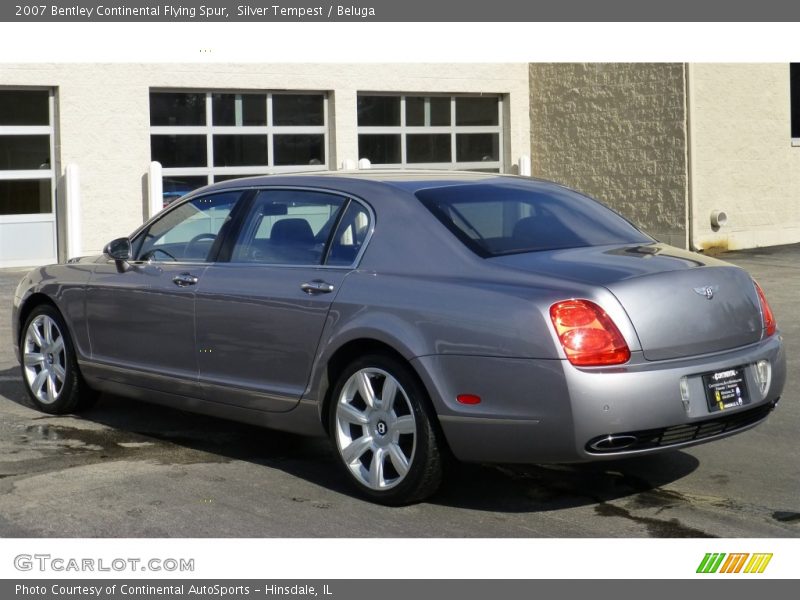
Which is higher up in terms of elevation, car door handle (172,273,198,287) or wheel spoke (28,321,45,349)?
car door handle (172,273,198,287)

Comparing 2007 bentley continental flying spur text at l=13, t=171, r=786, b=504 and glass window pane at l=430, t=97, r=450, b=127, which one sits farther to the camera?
glass window pane at l=430, t=97, r=450, b=127

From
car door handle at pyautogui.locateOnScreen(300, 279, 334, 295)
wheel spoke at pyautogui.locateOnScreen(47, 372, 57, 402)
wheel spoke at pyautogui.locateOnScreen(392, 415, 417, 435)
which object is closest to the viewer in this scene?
wheel spoke at pyautogui.locateOnScreen(392, 415, 417, 435)

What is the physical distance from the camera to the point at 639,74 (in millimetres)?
19250

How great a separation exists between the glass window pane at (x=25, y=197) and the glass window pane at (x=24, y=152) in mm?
220

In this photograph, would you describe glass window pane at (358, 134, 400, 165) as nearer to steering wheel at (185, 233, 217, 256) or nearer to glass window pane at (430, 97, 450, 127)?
glass window pane at (430, 97, 450, 127)

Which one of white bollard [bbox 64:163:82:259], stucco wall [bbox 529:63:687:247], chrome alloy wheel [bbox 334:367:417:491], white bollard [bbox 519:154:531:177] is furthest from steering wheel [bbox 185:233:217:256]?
white bollard [bbox 519:154:531:177]

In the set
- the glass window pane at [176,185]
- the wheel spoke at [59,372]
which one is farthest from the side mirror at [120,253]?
the glass window pane at [176,185]

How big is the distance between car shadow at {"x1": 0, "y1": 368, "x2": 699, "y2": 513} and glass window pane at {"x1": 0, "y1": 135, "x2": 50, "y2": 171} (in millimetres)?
9788

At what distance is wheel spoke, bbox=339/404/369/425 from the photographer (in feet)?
19.5

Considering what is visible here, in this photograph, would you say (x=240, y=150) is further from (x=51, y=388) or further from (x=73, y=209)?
(x=51, y=388)

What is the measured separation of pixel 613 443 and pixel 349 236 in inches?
67.8

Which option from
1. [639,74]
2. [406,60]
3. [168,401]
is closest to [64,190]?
[406,60]

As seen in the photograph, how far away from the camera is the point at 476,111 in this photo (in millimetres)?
21859

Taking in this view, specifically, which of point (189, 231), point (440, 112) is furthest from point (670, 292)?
point (440, 112)
